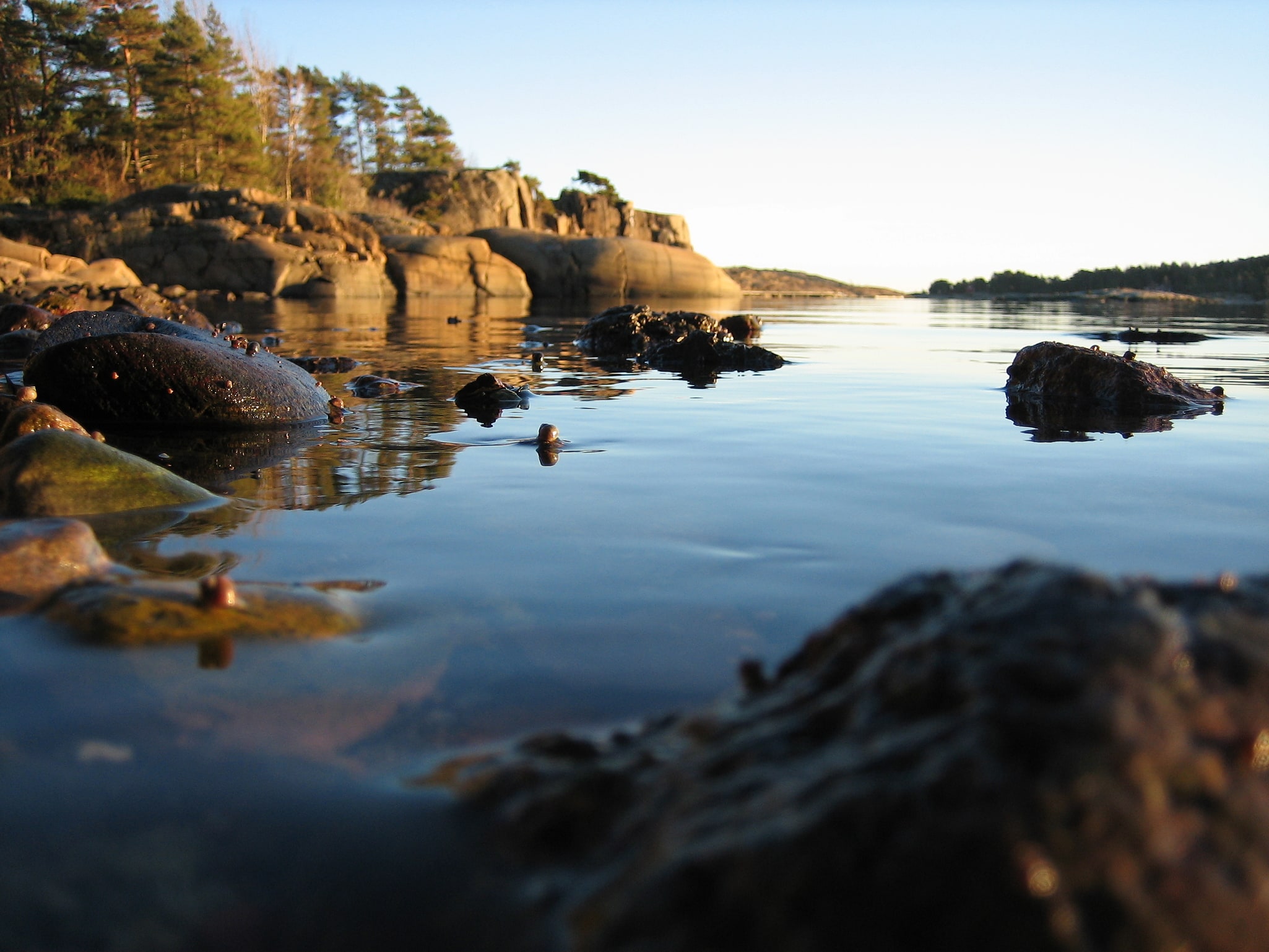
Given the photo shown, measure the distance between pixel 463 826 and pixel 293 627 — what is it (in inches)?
40.9

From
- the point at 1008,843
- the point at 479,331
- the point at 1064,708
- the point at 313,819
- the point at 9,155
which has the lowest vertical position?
the point at 313,819

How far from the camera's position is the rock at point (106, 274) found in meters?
26.3

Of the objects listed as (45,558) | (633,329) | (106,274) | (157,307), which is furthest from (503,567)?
(106,274)

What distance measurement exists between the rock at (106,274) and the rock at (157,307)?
5.94 m

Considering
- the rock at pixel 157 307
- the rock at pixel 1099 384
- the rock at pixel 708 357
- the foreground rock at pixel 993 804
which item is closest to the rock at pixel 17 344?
the rock at pixel 157 307

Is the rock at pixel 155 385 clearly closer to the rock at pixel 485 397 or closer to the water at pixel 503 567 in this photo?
the water at pixel 503 567

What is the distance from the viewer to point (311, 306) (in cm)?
2773

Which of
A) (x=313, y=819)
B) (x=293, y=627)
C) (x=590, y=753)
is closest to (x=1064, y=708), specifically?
(x=590, y=753)

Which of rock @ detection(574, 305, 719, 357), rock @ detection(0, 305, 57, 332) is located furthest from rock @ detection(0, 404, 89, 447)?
rock @ detection(0, 305, 57, 332)

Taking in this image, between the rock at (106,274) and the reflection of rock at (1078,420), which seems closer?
the reflection of rock at (1078,420)

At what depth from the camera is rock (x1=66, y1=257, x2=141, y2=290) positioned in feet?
86.4

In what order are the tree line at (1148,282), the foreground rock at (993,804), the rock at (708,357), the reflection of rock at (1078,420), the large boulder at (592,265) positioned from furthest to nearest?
the tree line at (1148,282) → the large boulder at (592,265) → the rock at (708,357) → the reflection of rock at (1078,420) → the foreground rock at (993,804)

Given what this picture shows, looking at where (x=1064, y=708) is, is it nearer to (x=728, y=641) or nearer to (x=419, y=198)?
(x=728, y=641)

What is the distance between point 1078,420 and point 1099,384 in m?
1.14
